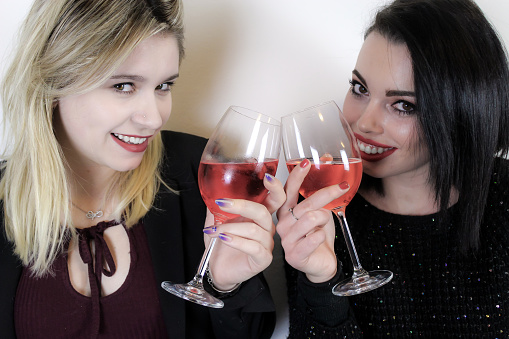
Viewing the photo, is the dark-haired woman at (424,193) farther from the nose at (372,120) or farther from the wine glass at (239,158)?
the wine glass at (239,158)

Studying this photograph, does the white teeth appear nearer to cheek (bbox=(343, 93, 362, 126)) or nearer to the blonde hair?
cheek (bbox=(343, 93, 362, 126))

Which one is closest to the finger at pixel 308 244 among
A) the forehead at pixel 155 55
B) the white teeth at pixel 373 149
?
the white teeth at pixel 373 149

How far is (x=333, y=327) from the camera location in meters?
1.31

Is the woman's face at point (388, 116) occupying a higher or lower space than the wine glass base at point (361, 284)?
higher

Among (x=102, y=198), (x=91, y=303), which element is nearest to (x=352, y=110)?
(x=102, y=198)

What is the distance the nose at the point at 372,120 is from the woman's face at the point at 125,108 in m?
0.51

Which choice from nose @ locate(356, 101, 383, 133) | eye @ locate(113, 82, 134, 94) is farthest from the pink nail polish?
eye @ locate(113, 82, 134, 94)

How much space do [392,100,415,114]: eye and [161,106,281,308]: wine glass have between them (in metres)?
0.45

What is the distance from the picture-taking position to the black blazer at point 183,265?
125 centimetres

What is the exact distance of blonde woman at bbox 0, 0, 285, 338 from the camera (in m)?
1.14

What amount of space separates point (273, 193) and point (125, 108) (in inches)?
16.8

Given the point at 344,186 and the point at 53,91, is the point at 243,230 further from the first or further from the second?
the point at 53,91

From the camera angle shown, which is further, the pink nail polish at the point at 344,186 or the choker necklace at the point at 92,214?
the choker necklace at the point at 92,214

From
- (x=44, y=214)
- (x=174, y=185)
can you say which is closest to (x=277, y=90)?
(x=174, y=185)
